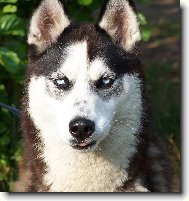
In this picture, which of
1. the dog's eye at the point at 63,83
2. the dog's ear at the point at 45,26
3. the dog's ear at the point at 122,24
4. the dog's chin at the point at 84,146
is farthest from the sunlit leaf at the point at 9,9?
the dog's chin at the point at 84,146

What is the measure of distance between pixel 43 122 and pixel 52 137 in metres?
0.09


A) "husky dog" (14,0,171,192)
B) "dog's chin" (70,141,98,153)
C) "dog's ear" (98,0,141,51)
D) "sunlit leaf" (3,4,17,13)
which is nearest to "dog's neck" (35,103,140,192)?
"husky dog" (14,0,171,192)

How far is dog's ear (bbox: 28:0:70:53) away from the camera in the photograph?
11.5 feet

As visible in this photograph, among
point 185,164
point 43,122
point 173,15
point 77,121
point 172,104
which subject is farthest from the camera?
point 173,15

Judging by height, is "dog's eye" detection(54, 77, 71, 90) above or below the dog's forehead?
below

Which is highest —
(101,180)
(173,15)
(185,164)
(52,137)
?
(52,137)

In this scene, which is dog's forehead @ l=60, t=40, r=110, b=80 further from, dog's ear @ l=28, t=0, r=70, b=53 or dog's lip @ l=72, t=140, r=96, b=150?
dog's lip @ l=72, t=140, r=96, b=150

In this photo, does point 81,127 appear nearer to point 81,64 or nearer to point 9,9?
point 81,64

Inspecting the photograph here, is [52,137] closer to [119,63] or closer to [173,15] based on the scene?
[119,63]

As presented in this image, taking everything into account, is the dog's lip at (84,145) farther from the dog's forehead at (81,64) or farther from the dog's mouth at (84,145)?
the dog's forehead at (81,64)

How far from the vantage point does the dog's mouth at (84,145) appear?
128 inches

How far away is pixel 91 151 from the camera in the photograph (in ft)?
11.3

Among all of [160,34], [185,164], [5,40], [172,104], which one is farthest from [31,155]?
[160,34]

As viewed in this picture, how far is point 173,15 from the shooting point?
865 cm
